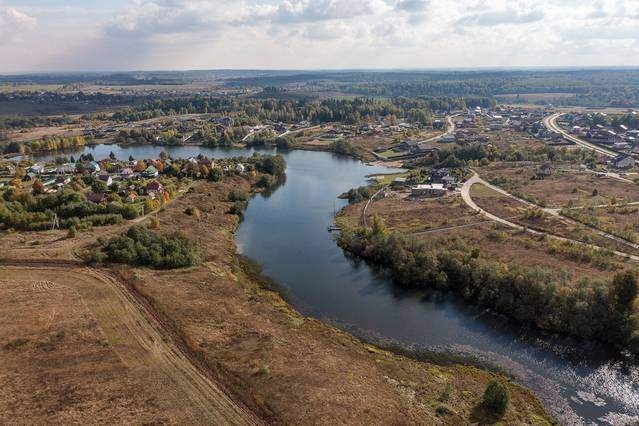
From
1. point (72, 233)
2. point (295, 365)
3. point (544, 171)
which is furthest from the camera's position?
point (544, 171)

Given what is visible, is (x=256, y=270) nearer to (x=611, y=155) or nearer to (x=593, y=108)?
(x=611, y=155)

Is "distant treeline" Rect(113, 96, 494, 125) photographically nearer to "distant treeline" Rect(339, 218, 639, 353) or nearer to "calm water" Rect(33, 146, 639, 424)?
"calm water" Rect(33, 146, 639, 424)

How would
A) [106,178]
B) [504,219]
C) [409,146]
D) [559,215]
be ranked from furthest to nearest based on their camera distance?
[409,146]
[106,178]
[559,215]
[504,219]

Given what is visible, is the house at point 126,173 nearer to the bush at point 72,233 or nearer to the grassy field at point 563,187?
the bush at point 72,233

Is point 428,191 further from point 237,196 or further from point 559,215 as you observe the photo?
point 237,196

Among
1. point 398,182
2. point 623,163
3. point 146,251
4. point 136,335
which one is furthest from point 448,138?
point 136,335
